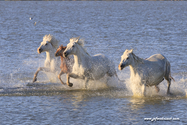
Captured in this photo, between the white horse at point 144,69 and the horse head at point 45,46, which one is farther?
the horse head at point 45,46

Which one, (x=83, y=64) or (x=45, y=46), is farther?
(x=45, y=46)

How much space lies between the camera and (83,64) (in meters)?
12.5

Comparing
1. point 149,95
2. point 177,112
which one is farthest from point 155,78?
point 177,112

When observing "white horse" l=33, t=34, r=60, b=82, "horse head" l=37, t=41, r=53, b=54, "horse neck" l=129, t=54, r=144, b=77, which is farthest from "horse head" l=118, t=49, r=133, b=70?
"horse head" l=37, t=41, r=53, b=54

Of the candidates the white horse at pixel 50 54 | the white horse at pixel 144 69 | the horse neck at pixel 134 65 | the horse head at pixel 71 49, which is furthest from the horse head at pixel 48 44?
the horse neck at pixel 134 65

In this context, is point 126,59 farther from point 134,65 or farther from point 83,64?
point 83,64

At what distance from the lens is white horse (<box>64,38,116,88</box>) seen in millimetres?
12438

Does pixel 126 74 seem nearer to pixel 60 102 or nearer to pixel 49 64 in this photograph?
pixel 49 64

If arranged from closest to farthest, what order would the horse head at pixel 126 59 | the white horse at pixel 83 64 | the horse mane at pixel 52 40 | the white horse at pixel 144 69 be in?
1. the horse head at pixel 126 59
2. the white horse at pixel 144 69
3. the white horse at pixel 83 64
4. the horse mane at pixel 52 40

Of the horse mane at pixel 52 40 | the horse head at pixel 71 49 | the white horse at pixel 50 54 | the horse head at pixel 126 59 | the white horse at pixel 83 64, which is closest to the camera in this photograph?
the horse head at pixel 126 59

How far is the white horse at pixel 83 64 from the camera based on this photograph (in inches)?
490

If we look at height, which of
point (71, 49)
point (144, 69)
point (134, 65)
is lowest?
point (144, 69)

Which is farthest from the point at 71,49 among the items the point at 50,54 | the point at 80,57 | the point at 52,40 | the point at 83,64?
the point at 52,40

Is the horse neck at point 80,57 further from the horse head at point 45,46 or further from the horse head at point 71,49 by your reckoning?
the horse head at point 45,46
